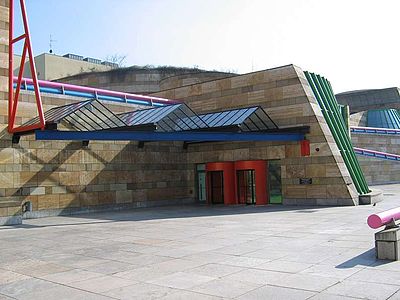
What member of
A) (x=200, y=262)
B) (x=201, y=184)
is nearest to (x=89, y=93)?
(x=201, y=184)

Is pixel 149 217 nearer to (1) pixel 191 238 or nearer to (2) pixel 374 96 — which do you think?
(1) pixel 191 238

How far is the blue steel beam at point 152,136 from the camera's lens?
Result: 57.3ft

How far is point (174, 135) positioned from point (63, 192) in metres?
6.81

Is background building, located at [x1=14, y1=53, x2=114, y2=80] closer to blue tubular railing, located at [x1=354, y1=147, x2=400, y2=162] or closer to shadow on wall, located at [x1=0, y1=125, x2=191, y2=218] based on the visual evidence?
shadow on wall, located at [x1=0, y1=125, x2=191, y2=218]

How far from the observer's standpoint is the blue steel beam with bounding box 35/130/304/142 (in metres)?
17.5

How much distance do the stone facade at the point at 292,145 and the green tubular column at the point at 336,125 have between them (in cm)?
97

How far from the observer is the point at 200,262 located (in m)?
9.59

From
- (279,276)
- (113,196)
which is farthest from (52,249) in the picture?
(113,196)

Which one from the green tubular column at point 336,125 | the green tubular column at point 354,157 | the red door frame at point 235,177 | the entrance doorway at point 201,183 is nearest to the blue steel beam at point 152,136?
the green tubular column at point 336,125

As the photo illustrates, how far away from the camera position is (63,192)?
878 inches

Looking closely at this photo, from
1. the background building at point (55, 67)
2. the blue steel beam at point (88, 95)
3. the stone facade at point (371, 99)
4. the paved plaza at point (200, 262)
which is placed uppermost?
the background building at point (55, 67)

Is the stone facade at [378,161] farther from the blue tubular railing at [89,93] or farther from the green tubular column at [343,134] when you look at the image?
the blue tubular railing at [89,93]

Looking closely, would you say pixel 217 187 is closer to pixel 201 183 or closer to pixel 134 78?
pixel 201 183

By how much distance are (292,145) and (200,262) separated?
15.9 metres
